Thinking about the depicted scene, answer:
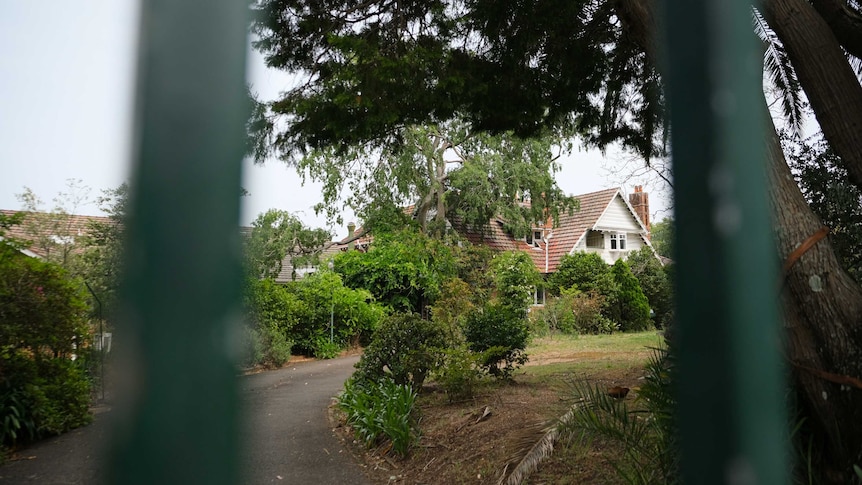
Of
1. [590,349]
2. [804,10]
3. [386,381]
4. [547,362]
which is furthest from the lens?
[590,349]

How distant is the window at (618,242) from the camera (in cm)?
2510

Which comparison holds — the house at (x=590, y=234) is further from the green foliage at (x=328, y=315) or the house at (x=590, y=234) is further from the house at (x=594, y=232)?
the green foliage at (x=328, y=315)

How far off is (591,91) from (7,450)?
19.8ft

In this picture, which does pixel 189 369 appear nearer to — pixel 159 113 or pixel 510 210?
pixel 159 113

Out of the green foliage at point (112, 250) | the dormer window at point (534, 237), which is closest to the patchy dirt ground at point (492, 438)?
the green foliage at point (112, 250)

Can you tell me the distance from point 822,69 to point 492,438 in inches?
172

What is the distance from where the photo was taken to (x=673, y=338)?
11.8 inches

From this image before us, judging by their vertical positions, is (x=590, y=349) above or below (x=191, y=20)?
below

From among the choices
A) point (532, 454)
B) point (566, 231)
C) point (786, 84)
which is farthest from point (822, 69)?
point (566, 231)

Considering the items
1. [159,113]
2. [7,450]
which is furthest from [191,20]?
[7,450]

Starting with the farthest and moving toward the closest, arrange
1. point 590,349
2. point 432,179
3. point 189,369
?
1. point 432,179
2. point 590,349
3. point 189,369

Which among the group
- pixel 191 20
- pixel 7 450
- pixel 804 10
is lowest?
pixel 7 450

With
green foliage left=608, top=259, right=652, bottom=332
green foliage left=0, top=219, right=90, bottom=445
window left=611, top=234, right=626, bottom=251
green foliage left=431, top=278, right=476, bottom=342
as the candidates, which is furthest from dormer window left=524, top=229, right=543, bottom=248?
green foliage left=0, top=219, right=90, bottom=445

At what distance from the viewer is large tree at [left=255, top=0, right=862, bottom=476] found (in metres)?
3.48
